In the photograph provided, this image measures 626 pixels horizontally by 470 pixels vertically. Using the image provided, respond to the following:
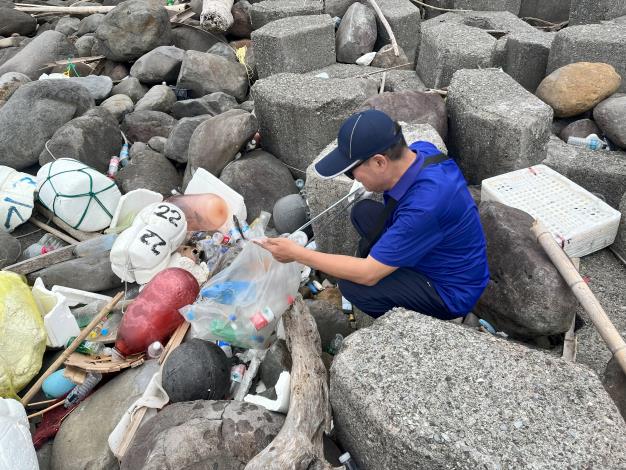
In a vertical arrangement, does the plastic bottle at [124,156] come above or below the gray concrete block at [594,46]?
below

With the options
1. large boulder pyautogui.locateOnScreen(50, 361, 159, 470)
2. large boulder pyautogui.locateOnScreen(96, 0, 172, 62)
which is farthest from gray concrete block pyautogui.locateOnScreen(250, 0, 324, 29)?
large boulder pyautogui.locateOnScreen(50, 361, 159, 470)

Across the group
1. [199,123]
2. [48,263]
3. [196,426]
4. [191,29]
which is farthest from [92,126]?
[196,426]

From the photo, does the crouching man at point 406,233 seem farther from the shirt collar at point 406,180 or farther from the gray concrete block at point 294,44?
the gray concrete block at point 294,44

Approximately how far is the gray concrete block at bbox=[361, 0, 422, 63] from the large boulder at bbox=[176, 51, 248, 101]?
1.71 meters

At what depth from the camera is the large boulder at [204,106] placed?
18.3 feet

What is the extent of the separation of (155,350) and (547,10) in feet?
22.6

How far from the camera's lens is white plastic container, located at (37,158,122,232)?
421cm

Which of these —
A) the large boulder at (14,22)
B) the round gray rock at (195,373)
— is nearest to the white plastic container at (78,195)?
the round gray rock at (195,373)

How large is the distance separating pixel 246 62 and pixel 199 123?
6.88 ft

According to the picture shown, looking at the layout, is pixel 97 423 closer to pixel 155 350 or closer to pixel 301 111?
pixel 155 350

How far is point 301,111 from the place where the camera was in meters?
4.13

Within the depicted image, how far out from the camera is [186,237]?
4.20 m

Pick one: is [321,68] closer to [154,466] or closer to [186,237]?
[186,237]

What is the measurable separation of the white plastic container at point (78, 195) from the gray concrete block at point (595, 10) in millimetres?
5158
